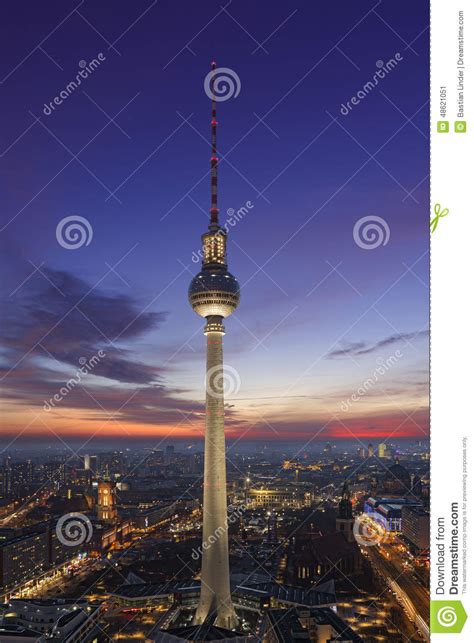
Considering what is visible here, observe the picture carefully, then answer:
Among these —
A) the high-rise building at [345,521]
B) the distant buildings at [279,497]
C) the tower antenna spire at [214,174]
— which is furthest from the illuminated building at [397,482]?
the tower antenna spire at [214,174]

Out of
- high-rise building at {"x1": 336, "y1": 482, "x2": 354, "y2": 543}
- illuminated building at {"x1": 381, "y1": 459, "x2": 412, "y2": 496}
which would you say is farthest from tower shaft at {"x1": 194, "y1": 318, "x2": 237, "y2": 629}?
illuminated building at {"x1": 381, "y1": 459, "x2": 412, "y2": 496}

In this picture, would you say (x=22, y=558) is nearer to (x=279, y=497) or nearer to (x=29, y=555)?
(x=29, y=555)

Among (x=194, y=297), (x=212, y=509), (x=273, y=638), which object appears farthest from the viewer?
(x=194, y=297)

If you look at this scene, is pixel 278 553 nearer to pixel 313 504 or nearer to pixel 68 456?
pixel 313 504

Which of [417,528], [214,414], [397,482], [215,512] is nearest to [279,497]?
[397,482]

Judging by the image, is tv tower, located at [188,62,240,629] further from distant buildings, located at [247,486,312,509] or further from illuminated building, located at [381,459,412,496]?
illuminated building, located at [381,459,412,496]
